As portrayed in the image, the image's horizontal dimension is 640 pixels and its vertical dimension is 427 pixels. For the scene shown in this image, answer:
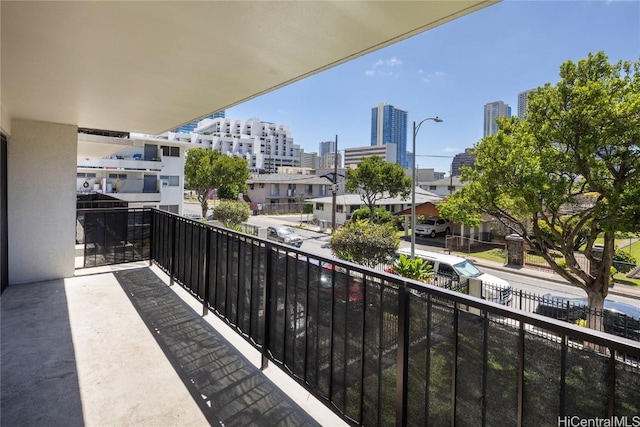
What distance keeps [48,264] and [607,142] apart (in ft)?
30.9

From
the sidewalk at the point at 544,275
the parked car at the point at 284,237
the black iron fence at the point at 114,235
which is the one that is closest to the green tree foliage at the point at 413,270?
the black iron fence at the point at 114,235

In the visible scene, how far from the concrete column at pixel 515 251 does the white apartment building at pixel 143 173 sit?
61.4 feet

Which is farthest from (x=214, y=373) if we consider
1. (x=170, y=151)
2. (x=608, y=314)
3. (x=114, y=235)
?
(x=170, y=151)

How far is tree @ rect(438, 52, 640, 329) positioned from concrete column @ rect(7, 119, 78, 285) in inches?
308

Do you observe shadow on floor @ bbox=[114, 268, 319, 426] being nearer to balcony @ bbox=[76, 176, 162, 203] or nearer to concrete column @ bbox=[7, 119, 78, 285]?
concrete column @ bbox=[7, 119, 78, 285]

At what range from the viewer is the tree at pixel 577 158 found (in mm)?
5652

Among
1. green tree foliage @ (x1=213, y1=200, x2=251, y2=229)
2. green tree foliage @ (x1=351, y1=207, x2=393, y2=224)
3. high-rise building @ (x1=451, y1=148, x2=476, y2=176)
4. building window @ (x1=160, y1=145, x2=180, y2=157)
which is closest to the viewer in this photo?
high-rise building @ (x1=451, y1=148, x2=476, y2=176)

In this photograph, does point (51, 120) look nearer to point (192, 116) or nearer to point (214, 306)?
point (192, 116)

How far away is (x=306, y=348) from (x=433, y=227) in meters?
19.6

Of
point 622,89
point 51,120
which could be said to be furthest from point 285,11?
point 622,89

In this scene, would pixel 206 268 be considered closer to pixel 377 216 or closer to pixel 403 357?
pixel 403 357

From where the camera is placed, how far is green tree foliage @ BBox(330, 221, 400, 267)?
32.1ft

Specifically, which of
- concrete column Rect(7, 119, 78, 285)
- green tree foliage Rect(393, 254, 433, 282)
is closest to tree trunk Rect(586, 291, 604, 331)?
green tree foliage Rect(393, 254, 433, 282)

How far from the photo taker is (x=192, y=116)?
4.86m
